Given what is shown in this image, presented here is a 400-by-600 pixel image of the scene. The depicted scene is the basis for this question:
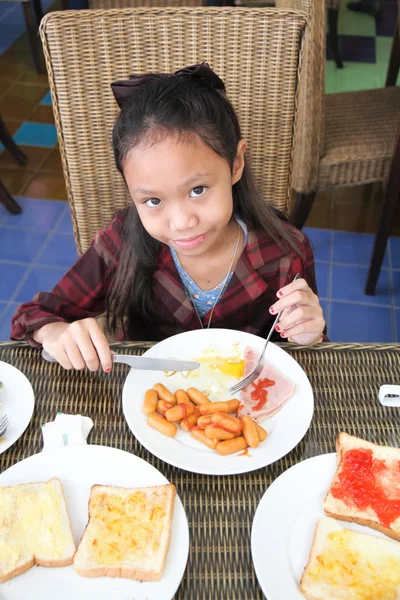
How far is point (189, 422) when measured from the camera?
2.91 ft

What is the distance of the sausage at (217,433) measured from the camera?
86 centimetres

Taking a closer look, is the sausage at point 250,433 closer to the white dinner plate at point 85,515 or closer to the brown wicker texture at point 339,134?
the white dinner plate at point 85,515

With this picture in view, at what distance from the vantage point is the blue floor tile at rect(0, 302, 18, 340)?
2.09m

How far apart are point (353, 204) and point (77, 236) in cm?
163

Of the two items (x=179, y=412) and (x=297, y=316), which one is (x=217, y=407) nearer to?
(x=179, y=412)

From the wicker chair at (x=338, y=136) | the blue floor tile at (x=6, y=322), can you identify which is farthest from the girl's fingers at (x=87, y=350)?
the blue floor tile at (x=6, y=322)

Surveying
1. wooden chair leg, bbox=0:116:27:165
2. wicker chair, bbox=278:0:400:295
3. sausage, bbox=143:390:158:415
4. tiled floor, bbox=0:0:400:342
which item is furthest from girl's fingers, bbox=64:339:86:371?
wooden chair leg, bbox=0:116:27:165

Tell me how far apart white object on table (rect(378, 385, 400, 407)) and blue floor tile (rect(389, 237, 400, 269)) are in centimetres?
154

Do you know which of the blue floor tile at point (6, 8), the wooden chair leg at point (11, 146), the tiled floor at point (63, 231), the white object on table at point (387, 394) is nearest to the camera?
the white object on table at point (387, 394)

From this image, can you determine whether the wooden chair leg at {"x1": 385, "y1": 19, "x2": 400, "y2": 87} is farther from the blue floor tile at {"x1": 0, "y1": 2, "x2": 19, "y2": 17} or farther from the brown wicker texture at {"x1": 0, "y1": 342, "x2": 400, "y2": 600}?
the blue floor tile at {"x1": 0, "y1": 2, "x2": 19, "y2": 17}

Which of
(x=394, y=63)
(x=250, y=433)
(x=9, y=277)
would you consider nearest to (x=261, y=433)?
(x=250, y=433)

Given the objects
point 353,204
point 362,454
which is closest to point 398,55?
point 353,204

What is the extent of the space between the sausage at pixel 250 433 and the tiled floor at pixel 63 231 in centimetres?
129

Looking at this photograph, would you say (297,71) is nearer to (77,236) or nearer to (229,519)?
(77,236)
